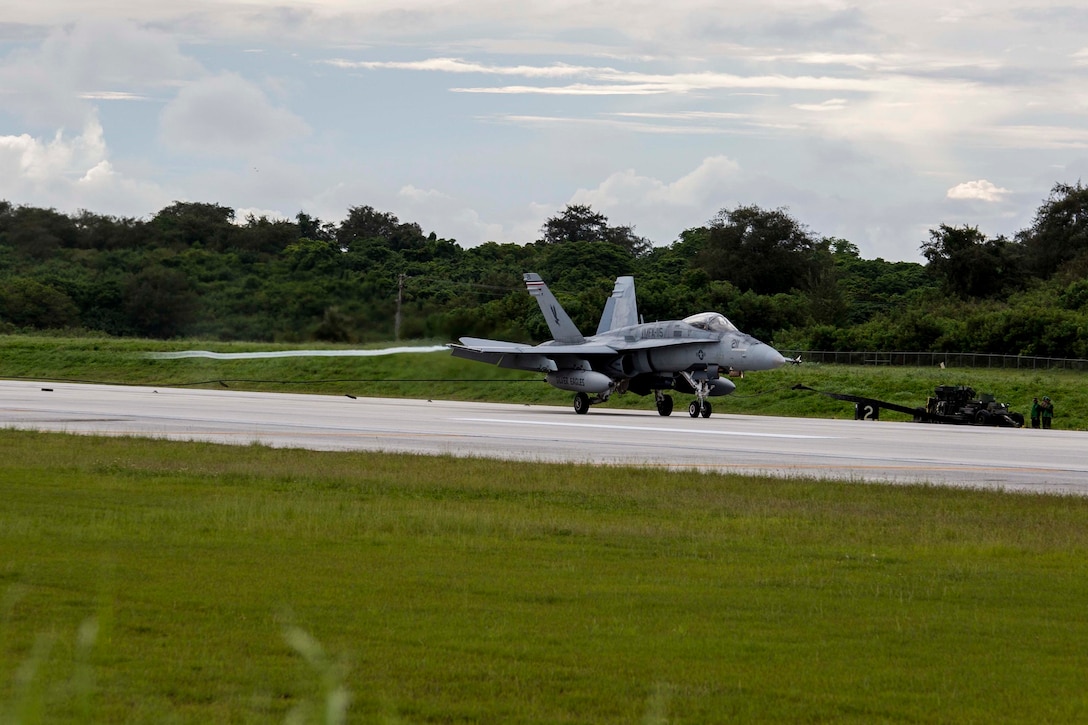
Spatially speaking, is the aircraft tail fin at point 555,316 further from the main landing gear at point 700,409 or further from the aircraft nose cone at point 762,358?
the aircraft nose cone at point 762,358

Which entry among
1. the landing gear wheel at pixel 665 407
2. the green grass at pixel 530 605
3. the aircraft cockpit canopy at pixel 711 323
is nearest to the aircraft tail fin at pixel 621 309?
the landing gear wheel at pixel 665 407

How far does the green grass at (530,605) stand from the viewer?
5805 mm

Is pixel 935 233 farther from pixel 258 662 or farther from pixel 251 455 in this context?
pixel 258 662

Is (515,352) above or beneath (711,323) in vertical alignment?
beneath

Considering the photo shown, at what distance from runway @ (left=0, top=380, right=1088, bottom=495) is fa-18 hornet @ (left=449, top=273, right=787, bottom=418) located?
3.32 feet

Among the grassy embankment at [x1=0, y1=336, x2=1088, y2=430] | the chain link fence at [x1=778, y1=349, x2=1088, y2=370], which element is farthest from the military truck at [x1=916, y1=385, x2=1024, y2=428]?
the chain link fence at [x1=778, y1=349, x2=1088, y2=370]

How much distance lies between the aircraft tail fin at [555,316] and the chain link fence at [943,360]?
16.2 metres

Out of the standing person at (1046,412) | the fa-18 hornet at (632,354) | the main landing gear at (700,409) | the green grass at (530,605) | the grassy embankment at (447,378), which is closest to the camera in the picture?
the green grass at (530,605)

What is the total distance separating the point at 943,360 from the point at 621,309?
22.3 meters

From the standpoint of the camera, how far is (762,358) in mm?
33250

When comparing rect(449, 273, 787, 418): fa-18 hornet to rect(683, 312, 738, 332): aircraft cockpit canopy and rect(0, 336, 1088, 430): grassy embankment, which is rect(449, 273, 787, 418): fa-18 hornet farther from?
rect(0, 336, 1088, 430): grassy embankment

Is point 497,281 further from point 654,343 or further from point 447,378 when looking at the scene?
point 654,343

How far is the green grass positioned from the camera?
19.0ft

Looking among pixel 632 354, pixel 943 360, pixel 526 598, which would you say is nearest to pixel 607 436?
pixel 632 354
